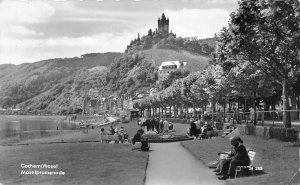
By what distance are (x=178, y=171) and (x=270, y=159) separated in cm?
479

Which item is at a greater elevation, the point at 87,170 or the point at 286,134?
the point at 286,134

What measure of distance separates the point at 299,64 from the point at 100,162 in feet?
54.7

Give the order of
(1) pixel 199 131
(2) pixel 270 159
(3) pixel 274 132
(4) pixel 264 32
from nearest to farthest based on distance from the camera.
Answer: (2) pixel 270 159, (4) pixel 264 32, (3) pixel 274 132, (1) pixel 199 131

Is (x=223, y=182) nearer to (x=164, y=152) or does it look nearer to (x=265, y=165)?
(x=265, y=165)

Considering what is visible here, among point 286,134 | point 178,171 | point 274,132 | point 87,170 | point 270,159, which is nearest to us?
point 87,170

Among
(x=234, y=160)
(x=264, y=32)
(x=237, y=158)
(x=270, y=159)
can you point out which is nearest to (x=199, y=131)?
(x=264, y=32)

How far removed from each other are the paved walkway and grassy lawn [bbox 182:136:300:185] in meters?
0.89

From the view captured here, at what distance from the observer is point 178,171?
23.1 m

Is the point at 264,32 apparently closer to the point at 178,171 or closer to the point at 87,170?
the point at 178,171

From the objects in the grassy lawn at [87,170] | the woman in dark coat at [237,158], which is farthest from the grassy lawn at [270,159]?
the grassy lawn at [87,170]

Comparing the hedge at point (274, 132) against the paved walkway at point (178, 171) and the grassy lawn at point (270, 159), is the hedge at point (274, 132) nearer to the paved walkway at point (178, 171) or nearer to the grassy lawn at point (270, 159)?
Result: the grassy lawn at point (270, 159)

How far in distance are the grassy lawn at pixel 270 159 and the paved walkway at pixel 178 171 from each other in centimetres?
89

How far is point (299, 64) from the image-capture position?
106ft

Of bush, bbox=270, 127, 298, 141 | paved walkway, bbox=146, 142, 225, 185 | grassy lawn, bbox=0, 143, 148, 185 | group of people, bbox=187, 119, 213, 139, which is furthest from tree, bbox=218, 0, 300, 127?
group of people, bbox=187, 119, 213, 139
